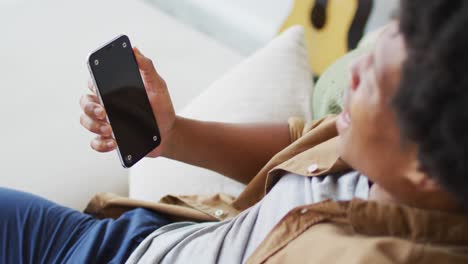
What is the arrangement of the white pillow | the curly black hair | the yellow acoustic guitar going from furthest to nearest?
1. the yellow acoustic guitar
2. the white pillow
3. the curly black hair

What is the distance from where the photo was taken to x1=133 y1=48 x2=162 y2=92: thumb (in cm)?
80

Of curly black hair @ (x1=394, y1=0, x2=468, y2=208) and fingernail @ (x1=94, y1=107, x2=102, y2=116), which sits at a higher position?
curly black hair @ (x1=394, y1=0, x2=468, y2=208)

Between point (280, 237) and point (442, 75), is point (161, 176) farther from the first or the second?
point (442, 75)

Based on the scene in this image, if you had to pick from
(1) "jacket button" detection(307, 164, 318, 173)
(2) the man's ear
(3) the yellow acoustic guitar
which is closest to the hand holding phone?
(1) "jacket button" detection(307, 164, 318, 173)

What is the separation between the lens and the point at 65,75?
113 centimetres

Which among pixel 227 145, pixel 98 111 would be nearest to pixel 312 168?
pixel 227 145

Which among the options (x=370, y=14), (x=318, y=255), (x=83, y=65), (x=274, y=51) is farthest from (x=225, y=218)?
(x=370, y=14)

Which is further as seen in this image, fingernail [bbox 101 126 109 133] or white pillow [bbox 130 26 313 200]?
white pillow [bbox 130 26 313 200]

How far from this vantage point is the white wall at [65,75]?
0.98 metres

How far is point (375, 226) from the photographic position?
57cm

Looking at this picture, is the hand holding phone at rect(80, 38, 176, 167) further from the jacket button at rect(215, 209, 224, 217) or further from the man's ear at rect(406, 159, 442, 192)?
the man's ear at rect(406, 159, 442, 192)

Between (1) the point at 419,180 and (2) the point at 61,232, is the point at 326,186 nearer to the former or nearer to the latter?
(1) the point at 419,180

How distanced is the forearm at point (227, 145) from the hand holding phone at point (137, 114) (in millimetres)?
21

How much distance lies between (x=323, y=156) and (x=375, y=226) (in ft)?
0.57
